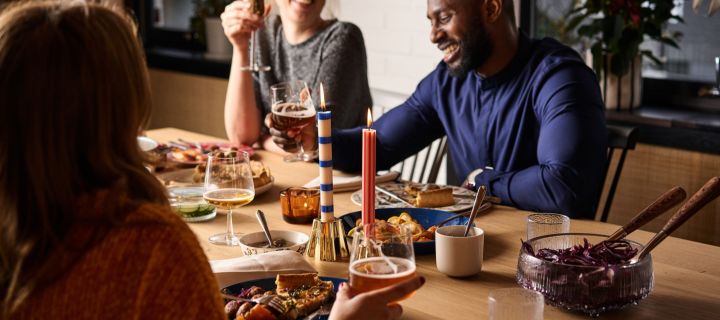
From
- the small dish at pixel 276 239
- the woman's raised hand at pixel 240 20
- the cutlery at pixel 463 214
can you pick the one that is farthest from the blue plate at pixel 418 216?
the woman's raised hand at pixel 240 20

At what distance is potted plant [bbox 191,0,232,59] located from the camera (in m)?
4.81

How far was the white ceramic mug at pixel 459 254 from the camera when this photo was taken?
1519 millimetres

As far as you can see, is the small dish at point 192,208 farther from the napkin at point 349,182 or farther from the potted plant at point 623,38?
the potted plant at point 623,38

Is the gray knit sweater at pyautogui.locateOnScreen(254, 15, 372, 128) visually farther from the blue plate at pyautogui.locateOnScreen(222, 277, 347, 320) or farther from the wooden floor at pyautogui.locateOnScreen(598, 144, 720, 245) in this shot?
the blue plate at pyautogui.locateOnScreen(222, 277, 347, 320)

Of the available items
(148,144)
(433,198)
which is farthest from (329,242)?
(148,144)

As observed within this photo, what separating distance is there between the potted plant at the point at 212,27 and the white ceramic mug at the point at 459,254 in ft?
11.2

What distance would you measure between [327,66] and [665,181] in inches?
48.9

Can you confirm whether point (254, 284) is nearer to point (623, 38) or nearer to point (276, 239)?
point (276, 239)

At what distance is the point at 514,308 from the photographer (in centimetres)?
129

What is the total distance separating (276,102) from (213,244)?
615 millimetres

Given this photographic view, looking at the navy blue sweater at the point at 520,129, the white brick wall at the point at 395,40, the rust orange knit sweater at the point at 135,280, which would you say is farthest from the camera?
the white brick wall at the point at 395,40

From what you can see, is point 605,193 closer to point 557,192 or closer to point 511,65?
point 511,65

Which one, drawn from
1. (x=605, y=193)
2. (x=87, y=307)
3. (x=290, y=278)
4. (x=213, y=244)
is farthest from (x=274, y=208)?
(x=605, y=193)

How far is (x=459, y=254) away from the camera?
1518 mm
